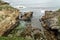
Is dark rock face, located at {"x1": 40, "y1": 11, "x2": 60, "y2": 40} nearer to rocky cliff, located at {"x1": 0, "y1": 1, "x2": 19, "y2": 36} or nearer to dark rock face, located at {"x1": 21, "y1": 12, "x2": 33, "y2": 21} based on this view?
dark rock face, located at {"x1": 21, "y1": 12, "x2": 33, "y2": 21}

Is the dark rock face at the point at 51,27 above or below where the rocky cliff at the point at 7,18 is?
below

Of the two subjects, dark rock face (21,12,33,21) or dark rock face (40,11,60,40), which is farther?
dark rock face (21,12,33,21)

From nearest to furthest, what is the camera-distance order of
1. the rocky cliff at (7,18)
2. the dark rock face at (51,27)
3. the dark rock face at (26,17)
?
the rocky cliff at (7,18) < the dark rock face at (51,27) < the dark rock face at (26,17)

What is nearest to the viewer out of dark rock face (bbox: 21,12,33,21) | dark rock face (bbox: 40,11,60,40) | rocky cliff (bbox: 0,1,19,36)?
rocky cliff (bbox: 0,1,19,36)

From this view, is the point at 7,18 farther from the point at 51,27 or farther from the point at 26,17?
the point at 26,17

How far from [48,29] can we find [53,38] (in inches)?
92.3

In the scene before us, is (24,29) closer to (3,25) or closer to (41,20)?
(3,25)

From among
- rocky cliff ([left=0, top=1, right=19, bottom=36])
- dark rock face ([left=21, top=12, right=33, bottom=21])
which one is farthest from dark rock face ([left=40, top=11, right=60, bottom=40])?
rocky cliff ([left=0, top=1, right=19, bottom=36])

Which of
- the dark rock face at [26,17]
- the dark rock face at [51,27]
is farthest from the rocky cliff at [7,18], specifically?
the dark rock face at [51,27]

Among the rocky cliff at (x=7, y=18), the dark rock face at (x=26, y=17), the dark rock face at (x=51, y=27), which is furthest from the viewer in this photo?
the dark rock face at (x=26, y=17)

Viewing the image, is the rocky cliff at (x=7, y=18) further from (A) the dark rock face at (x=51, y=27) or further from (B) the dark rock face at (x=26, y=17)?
(A) the dark rock face at (x=51, y=27)

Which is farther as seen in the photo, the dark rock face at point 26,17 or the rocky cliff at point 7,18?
the dark rock face at point 26,17

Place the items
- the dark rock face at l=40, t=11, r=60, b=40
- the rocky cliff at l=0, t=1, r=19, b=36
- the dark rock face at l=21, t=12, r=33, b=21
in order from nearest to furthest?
the rocky cliff at l=0, t=1, r=19, b=36
the dark rock face at l=40, t=11, r=60, b=40
the dark rock face at l=21, t=12, r=33, b=21

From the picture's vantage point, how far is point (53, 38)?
2639 centimetres
